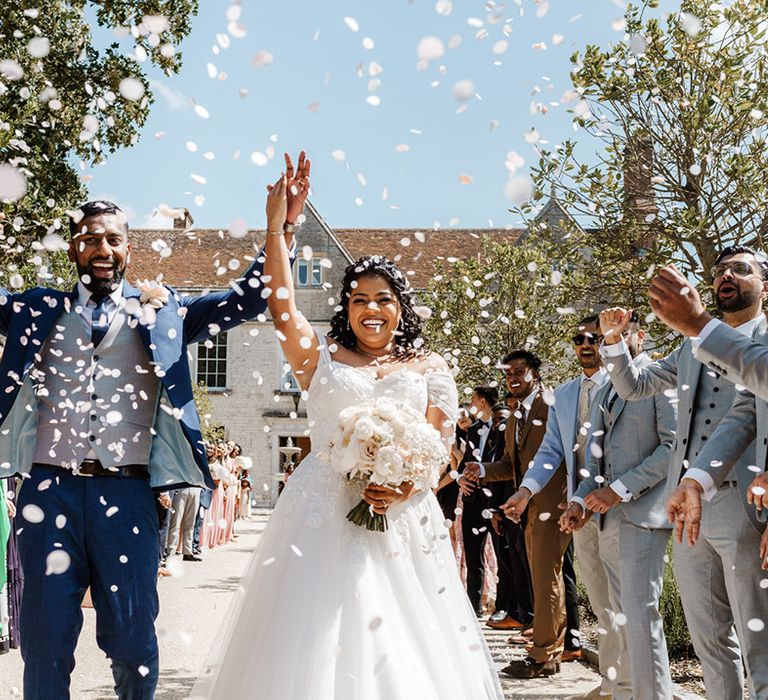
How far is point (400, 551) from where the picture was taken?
4.14 m

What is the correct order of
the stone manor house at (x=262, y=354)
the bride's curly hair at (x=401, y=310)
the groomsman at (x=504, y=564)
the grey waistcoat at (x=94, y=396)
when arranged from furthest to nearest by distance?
the stone manor house at (x=262, y=354) → the groomsman at (x=504, y=564) → the bride's curly hair at (x=401, y=310) → the grey waistcoat at (x=94, y=396)

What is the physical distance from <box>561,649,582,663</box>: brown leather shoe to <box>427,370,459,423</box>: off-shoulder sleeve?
3845 mm

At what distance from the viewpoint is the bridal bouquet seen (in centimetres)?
403

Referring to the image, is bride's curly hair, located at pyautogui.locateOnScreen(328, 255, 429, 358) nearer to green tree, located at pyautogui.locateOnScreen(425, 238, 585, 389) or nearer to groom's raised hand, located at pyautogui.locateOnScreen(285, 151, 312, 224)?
groom's raised hand, located at pyautogui.locateOnScreen(285, 151, 312, 224)

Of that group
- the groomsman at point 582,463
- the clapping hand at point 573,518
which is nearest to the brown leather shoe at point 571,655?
the groomsman at point 582,463

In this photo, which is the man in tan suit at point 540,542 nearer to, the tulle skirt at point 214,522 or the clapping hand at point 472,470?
the clapping hand at point 472,470

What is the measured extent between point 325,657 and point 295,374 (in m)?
1.33

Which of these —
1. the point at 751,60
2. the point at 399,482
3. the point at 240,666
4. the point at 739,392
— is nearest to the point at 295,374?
the point at 399,482

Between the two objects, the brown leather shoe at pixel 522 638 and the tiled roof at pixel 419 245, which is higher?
the tiled roof at pixel 419 245

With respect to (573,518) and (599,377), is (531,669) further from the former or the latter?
(599,377)

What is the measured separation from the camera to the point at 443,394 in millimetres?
4516

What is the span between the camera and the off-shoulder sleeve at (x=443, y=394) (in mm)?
4496

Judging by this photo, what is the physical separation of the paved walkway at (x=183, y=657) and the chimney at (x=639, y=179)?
362cm

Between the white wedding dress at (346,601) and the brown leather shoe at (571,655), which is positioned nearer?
the white wedding dress at (346,601)
